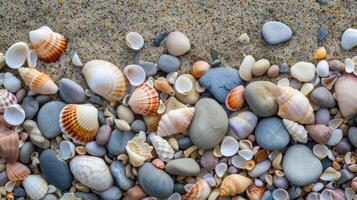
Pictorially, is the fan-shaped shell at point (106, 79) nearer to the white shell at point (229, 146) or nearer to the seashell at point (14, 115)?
the seashell at point (14, 115)

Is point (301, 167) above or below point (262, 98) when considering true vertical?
below

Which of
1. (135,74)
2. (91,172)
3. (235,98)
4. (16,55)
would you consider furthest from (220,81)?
(16,55)

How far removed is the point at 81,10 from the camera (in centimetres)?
228

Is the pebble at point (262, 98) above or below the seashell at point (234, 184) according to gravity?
above

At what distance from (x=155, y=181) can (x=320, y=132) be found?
1.91ft

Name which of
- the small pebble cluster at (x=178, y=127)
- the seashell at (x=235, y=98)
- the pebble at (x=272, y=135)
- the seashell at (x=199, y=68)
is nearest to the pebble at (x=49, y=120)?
the small pebble cluster at (x=178, y=127)

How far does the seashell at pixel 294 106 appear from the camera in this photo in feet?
7.07

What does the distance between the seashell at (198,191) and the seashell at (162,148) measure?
0.43 feet

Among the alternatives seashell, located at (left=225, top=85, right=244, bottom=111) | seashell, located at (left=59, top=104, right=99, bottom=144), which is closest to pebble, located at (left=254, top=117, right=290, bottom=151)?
seashell, located at (left=225, top=85, right=244, bottom=111)

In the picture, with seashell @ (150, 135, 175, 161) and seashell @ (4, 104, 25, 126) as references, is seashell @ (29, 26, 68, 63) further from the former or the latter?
seashell @ (150, 135, 175, 161)

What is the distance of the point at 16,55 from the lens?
2254 millimetres

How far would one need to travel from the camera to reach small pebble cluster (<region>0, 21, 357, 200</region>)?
2182mm

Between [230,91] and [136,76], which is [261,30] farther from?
[136,76]

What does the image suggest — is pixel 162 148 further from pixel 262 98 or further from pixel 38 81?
pixel 38 81
